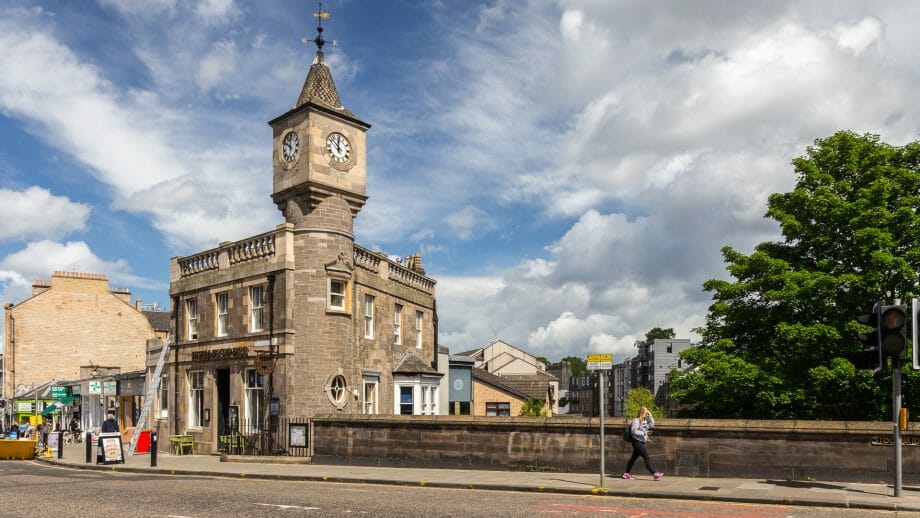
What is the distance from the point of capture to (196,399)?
3192cm

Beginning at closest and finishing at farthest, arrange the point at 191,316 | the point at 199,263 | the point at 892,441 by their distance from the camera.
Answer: the point at 892,441 < the point at 199,263 < the point at 191,316

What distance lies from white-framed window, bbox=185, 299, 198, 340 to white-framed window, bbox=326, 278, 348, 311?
280 inches

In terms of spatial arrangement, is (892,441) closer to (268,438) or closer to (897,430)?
(897,430)

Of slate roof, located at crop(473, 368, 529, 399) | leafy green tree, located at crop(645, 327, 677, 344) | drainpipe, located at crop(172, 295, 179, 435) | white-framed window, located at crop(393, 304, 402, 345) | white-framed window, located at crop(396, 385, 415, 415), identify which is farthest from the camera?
leafy green tree, located at crop(645, 327, 677, 344)

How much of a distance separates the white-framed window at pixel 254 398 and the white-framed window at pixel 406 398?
602 cm

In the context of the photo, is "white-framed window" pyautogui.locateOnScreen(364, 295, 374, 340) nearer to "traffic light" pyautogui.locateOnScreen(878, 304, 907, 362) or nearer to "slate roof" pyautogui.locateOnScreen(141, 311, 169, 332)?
"traffic light" pyautogui.locateOnScreen(878, 304, 907, 362)

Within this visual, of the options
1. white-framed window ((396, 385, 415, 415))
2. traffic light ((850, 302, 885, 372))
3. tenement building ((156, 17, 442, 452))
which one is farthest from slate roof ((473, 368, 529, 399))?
traffic light ((850, 302, 885, 372))


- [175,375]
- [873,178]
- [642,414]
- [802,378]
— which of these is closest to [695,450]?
[642,414]

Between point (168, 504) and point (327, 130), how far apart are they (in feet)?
58.5

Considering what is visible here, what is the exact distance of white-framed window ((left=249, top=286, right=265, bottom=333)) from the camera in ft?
95.7

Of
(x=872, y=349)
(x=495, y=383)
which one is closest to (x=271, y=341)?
(x=872, y=349)

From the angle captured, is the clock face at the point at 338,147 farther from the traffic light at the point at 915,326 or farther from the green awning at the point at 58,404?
the green awning at the point at 58,404

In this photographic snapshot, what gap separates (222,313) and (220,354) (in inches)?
69.1

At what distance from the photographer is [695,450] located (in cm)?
1784
